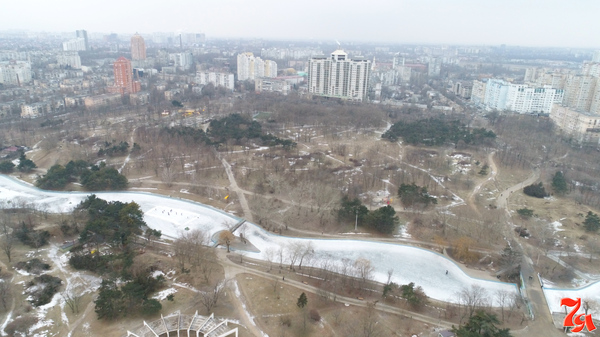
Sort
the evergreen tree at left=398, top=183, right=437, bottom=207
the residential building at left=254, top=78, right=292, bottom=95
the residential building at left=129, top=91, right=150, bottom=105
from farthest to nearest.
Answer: the residential building at left=254, top=78, right=292, bottom=95, the residential building at left=129, top=91, right=150, bottom=105, the evergreen tree at left=398, top=183, right=437, bottom=207

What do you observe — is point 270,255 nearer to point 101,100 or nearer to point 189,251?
point 189,251

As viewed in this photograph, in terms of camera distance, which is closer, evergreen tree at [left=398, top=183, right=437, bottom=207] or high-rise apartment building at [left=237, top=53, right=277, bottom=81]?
evergreen tree at [left=398, top=183, right=437, bottom=207]

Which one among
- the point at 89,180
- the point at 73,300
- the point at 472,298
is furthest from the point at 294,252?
the point at 89,180

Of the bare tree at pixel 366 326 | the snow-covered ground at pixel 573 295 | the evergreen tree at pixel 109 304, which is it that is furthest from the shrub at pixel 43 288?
the snow-covered ground at pixel 573 295

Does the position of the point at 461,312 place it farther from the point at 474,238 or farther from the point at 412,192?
the point at 412,192

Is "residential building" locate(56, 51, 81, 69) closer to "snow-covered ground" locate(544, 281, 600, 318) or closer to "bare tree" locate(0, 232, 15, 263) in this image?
"bare tree" locate(0, 232, 15, 263)

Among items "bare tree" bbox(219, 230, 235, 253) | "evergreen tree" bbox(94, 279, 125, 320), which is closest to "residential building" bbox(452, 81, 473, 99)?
"bare tree" bbox(219, 230, 235, 253)
